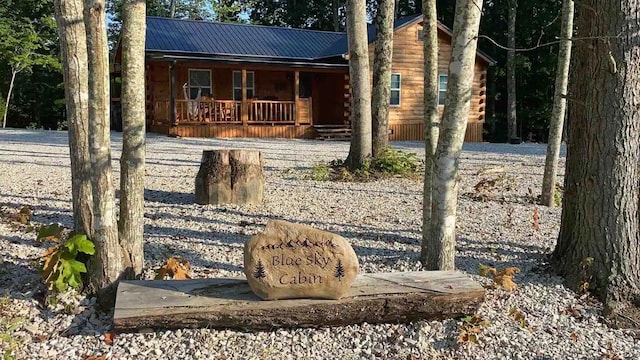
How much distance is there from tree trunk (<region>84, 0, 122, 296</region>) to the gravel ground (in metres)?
0.24

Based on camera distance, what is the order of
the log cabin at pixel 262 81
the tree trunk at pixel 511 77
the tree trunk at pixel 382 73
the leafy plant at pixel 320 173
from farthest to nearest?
the tree trunk at pixel 511 77 → the log cabin at pixel 262 81 → the tree trunk at pixel 382 73 → the leafy plant at pixel 320 173

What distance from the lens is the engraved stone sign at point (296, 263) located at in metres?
3.31

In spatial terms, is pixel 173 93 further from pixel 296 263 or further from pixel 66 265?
pixel 296 263

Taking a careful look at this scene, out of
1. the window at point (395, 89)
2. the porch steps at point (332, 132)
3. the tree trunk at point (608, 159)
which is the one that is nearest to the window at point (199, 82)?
the porch steps at point (332, 132)

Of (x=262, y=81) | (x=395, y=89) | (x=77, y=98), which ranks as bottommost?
(x=77, y=98)

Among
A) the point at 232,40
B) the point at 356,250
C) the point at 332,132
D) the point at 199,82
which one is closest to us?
the point at 356,250

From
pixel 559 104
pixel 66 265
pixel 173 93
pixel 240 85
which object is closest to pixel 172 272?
pixel 66 265

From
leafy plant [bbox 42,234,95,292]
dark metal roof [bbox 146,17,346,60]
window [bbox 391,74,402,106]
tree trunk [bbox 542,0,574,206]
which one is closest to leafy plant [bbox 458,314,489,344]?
leafy plant [bbox 42,234,95,292]

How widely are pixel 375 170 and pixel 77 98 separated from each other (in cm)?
652

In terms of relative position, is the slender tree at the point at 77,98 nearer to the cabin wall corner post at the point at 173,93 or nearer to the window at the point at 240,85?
the cabin wall corner post at the point at 173,93

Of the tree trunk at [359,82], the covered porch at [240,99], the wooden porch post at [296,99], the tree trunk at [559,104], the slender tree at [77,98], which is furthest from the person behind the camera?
the wooden porch post at [296,99]

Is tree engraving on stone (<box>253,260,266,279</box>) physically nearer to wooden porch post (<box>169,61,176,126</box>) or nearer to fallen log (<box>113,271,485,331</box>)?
fallen log (<box>113,271,485,331</box>)

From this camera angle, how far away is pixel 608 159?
4.15 meters

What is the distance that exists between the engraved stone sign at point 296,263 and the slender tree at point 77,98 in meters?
1.14
